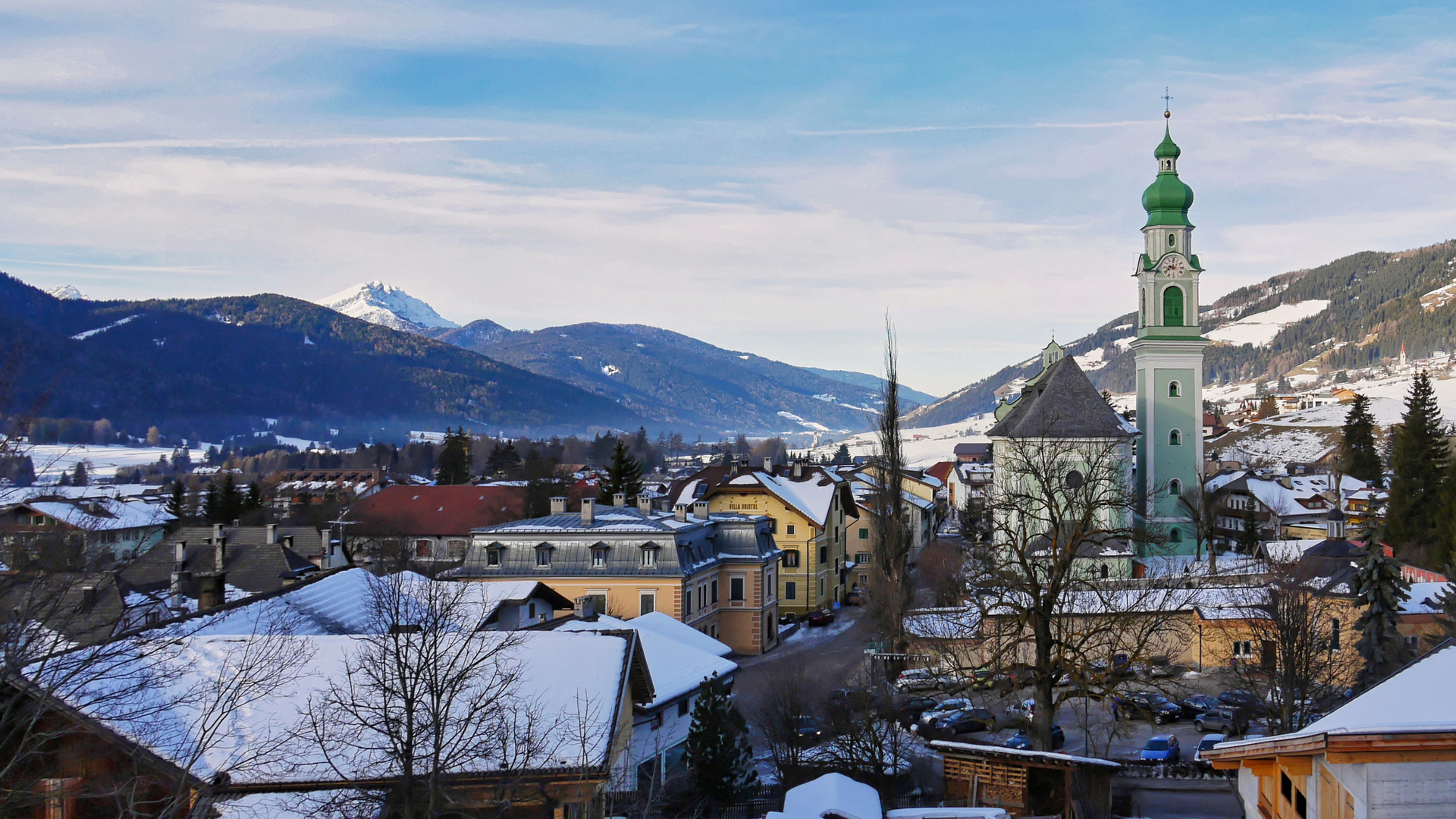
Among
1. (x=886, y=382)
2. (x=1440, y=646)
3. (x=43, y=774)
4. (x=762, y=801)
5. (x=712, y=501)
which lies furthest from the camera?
(x=712, y=501)

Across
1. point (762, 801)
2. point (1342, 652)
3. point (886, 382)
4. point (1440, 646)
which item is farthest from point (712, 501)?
point (1440, 646)

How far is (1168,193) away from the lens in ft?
217

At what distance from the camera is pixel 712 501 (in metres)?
59.3

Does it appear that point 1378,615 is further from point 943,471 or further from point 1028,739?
point 943,471

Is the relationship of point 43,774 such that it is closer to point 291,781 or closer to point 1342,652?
point 291,781

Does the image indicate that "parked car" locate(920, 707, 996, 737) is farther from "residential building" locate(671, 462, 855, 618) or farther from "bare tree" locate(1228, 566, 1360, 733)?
"residential building" locate(671, 462, 855, 618)

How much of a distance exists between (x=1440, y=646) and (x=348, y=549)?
65543 millimetres

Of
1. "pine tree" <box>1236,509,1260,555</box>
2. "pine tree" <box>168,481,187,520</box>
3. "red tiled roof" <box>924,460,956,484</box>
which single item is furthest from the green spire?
"red tiled roof" <box>924,460,956,484</box>

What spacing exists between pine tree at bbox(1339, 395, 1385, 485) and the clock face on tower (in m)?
35.6

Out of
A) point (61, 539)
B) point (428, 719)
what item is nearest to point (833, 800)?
point (428, 719)

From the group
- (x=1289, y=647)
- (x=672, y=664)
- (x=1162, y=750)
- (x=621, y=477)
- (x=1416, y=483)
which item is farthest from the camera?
(x=621, y=477)

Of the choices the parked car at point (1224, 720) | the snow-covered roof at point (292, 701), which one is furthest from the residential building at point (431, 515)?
the snow-covered roof at point (292, 701)

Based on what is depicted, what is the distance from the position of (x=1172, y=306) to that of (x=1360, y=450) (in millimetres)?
40009

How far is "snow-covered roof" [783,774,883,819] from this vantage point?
17500mm
